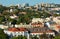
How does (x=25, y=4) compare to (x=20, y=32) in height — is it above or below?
below

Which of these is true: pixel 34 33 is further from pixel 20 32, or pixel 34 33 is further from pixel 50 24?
pixel 50 24

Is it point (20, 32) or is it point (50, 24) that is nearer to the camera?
point (20, 32)

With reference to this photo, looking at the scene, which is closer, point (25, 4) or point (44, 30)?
point (44, 30)

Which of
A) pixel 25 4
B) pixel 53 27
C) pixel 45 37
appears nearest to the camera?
pixel 45 37

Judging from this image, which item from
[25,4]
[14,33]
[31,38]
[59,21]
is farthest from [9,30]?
[25,4]

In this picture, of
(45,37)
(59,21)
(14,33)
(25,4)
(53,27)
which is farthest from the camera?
(25,4)

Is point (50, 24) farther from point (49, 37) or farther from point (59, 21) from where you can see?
point (49, 37)

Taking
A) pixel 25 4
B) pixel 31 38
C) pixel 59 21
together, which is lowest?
pixel 25 4

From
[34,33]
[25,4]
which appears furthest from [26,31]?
[25,4]

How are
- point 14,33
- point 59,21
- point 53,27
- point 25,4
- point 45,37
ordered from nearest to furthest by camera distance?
point 45,37 → point 14,33 → point 53,27 → point 59,21 → point 25,4
